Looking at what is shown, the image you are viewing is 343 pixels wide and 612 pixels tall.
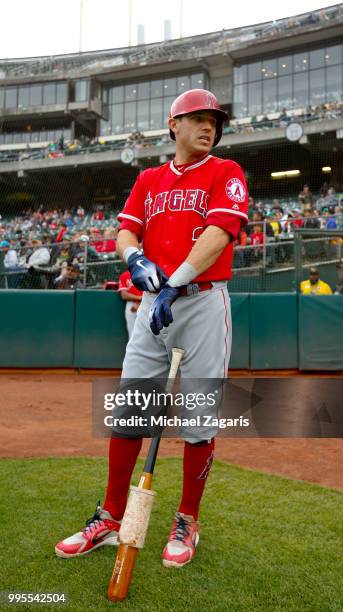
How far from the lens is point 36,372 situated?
870 cm

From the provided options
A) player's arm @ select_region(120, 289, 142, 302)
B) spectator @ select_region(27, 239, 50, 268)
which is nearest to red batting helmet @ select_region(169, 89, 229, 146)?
player's arm @ select_region(120, 289, 142, 302)

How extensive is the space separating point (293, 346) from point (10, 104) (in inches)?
1376

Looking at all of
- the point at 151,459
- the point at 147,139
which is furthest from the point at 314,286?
the point at 147,139

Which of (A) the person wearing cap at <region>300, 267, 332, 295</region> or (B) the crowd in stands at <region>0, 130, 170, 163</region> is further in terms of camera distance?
(B) the crowd in stands at <region>0, 130, 170, 163</region>

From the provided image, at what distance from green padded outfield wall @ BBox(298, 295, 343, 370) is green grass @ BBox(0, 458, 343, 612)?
5.20 m

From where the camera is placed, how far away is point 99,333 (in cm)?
863

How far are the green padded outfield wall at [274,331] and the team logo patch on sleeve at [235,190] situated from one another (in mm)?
6158

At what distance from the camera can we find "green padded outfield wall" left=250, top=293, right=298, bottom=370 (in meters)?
8.46

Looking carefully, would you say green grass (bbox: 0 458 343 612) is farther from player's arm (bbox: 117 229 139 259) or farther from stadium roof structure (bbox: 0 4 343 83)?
stadium roof structure (bbox: 0 4 343 83)

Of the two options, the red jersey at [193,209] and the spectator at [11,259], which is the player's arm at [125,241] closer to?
the red jersey at [193,209]

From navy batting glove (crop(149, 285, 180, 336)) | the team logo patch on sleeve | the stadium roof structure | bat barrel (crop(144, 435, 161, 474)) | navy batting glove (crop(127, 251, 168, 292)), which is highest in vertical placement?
the stadium roof structure

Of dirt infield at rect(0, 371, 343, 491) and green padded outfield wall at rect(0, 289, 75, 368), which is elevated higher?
green padded outfield wall at rect(0, 289, 75, 368)

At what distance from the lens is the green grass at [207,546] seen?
199cm

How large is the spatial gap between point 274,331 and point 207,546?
6238 mm
